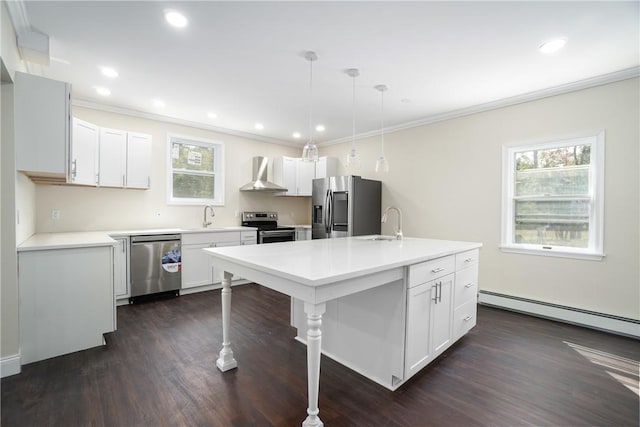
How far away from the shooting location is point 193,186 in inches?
187

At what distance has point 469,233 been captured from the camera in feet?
13.0

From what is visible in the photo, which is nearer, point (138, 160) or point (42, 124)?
point (42, 124)

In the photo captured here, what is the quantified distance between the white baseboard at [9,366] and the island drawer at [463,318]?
11.1ft

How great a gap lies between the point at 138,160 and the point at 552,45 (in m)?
4.69

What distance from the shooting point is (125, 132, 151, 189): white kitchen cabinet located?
384 centimetres

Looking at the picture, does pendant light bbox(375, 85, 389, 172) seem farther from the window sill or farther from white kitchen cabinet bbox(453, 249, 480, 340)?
the window sill

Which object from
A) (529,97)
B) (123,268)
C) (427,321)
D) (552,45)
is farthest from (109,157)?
(529,97)

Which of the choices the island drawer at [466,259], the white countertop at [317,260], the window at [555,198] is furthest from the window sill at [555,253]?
the white countertop at [317,260]

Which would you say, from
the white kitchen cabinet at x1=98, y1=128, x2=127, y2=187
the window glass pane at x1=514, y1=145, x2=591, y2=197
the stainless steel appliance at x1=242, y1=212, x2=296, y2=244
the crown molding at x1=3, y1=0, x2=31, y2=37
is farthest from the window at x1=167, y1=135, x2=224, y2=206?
the window glass pane at x1=514, y1=145, x2=591, y2=197

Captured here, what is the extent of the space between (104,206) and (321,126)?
11.1 feet

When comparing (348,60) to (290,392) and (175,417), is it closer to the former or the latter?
(290,392)

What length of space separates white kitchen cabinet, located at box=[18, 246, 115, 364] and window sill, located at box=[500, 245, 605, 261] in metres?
4.37

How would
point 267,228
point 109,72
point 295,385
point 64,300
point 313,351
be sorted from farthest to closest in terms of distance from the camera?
1. point 267,228
2. point 109,72
3. point 64,300
4. point 295,385
5. point 313,351

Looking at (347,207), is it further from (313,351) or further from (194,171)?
(313,351)
